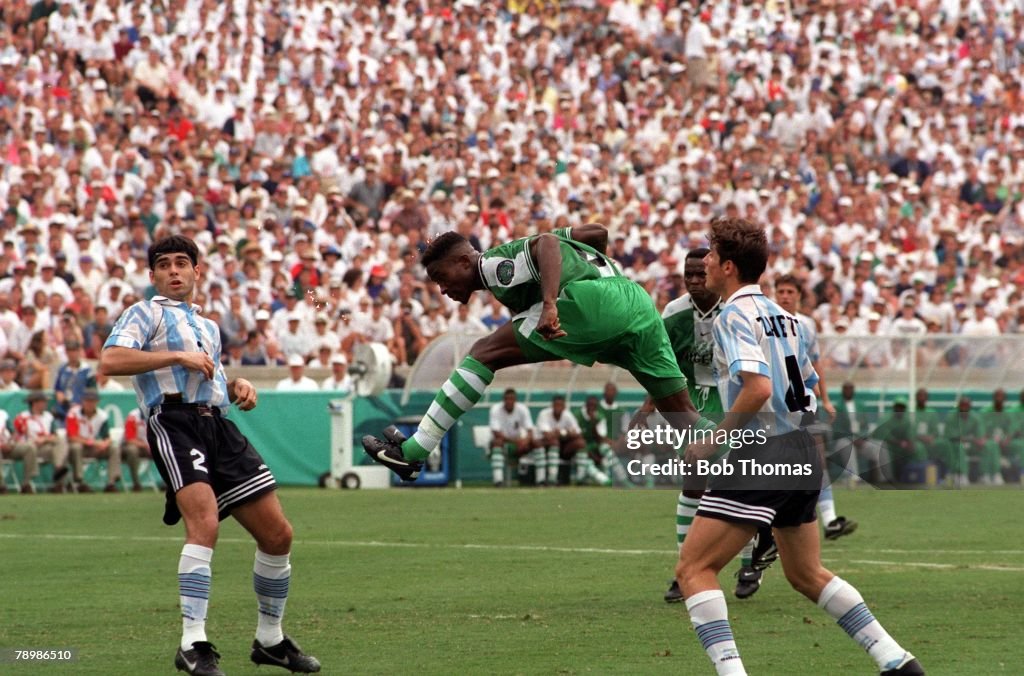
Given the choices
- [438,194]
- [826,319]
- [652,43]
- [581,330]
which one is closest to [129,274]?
[438,194]

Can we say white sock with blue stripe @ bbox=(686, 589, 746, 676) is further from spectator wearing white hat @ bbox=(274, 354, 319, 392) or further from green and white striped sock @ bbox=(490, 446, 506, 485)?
spectator wearing white hat @ bbox=(274, 354, 319, 392)

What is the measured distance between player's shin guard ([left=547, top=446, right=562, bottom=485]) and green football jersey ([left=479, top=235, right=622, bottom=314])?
564 inches

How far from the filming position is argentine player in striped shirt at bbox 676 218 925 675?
7.14 metres

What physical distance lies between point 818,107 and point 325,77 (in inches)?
379

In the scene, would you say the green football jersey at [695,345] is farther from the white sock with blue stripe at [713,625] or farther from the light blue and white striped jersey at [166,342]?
the white sock with blue stripe at [713,625]

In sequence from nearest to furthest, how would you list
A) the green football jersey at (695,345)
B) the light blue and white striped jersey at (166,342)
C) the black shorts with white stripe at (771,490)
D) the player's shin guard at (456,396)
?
the black shorts with white stripe at (771,490) < the light blue and white striped jersey at (166,342) < the player's shin guard at (456,396) < the green football jersey at (695,345)

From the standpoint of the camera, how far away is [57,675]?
8.20 m

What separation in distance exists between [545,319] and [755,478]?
2302mm

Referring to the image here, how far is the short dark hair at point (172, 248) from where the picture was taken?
8625 mm

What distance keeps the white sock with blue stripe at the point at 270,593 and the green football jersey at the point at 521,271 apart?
78.9 inches

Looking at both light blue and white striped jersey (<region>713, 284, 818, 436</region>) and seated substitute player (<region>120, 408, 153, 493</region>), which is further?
seated substitute player (<region>120, 408, 153, 493</region>)

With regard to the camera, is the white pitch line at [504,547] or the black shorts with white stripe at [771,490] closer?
the black shorts with white stripe at [771,490]

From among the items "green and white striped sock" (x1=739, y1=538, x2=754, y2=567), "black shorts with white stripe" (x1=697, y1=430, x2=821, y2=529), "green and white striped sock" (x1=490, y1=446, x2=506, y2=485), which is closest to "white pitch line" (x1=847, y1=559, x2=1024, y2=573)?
"green and white striped sock" (x1=739, y1=538, x2=754, y2=567)

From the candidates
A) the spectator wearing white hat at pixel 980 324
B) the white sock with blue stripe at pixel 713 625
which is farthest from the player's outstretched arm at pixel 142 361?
the spectator wearing white hat at pixel 980 324
